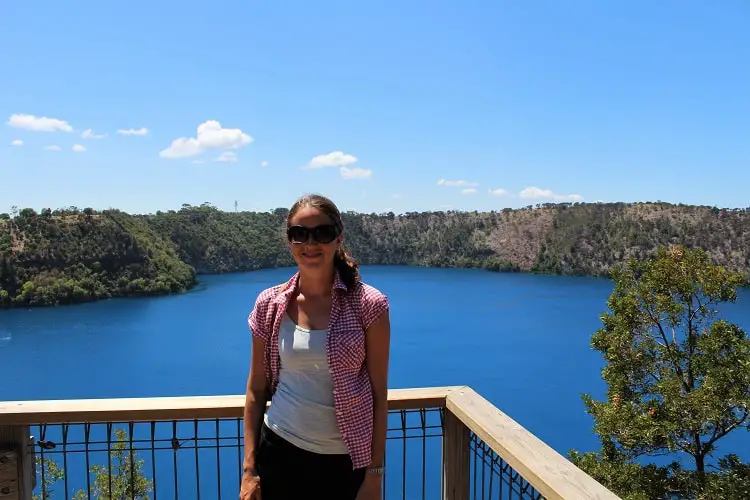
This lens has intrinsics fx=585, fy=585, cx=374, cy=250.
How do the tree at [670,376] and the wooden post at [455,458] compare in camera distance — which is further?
the tree at [670,376]

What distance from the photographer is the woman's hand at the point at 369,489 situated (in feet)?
4.34

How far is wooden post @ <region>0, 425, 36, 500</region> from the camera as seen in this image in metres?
1.69

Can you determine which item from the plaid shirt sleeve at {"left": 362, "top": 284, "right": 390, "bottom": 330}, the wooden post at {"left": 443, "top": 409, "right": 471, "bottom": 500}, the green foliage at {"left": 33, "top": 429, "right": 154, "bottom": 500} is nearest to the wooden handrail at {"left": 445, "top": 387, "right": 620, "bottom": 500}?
the wooden post at {"left": 443, "top": 409, "right": 471, "bottom": 500}

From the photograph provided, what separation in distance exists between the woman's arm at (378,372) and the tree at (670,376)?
22.8 feet

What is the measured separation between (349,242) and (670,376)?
2404 inches

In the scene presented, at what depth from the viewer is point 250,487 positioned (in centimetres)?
137

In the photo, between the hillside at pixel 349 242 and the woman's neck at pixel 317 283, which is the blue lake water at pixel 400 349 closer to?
the hillside at pixel 349 242

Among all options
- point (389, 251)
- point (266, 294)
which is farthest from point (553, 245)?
point (266, 294)

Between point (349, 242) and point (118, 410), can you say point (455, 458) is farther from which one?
point (349, 242)

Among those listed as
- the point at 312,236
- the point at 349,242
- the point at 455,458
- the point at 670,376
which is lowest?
the point at 670,376

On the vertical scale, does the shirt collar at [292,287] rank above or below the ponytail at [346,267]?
below

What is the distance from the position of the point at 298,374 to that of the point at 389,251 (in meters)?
90.4

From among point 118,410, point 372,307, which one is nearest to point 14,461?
point 118,410

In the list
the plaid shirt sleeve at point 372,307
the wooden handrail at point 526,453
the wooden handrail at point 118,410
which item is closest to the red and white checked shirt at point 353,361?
the plaid shirt sleeve at point 372,307
